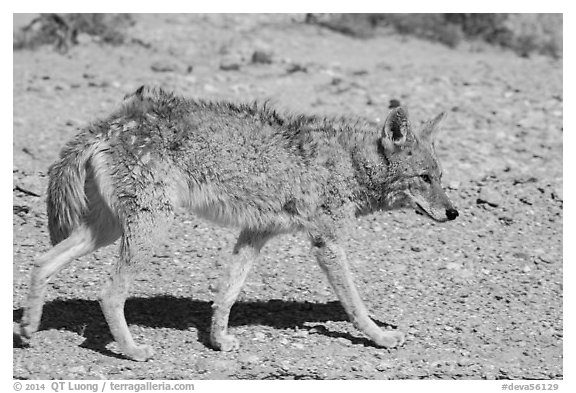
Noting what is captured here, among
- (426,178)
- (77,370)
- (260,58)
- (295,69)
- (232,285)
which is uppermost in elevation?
(426,178)

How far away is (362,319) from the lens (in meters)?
7.52

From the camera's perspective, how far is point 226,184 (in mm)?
7344

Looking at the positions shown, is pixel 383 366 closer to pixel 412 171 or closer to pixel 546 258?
pixel 412 171

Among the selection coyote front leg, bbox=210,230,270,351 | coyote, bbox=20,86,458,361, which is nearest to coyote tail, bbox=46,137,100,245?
coyote, bbox=20,86,458,361

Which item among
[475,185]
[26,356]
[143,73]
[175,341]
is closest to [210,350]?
[175,341]

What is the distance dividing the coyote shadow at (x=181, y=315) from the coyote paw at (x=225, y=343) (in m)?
0.12

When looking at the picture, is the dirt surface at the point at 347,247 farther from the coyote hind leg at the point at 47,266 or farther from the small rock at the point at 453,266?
the coyote hind leg at the point at 47,266

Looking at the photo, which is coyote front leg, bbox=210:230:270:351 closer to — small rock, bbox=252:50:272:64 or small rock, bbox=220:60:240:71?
small rock, bbox=220:60:240:71

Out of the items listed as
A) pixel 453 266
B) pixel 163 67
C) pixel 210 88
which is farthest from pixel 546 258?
pixel 163 67

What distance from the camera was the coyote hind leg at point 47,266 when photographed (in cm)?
710

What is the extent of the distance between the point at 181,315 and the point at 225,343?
0.67m

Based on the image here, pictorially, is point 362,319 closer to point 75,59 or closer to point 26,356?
point 26,356

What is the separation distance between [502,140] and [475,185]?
1.43 metres

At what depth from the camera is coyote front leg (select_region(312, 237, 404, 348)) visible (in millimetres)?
7508
